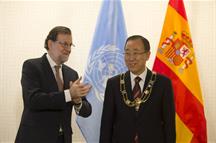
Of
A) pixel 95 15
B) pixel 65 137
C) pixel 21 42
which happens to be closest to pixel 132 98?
pixel 65 137

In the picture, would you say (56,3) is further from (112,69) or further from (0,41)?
(112,69)

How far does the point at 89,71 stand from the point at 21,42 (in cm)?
89

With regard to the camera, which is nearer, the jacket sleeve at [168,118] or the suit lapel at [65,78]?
the jacket sleeve at [168,118]

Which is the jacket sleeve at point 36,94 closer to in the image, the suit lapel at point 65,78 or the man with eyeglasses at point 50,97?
the man with eyeglasses at point 50,97

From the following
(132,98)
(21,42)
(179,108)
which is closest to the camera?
(132,98)

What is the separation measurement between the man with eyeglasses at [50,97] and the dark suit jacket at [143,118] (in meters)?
0.19

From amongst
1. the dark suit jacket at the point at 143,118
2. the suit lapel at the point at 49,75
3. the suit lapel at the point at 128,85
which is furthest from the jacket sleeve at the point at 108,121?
the suit lapel at the point at 49,75

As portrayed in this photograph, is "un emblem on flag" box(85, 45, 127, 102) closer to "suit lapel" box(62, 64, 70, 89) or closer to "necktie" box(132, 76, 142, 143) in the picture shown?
"suit lapel" box(62, 64, 70, 89)

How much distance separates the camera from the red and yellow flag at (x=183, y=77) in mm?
2760

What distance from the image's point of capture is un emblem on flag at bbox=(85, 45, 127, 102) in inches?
111

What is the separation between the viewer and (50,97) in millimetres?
1818

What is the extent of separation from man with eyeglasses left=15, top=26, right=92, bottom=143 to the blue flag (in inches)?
31.2

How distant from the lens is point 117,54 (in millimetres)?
2830

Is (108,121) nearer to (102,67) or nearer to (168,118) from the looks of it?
(168,118)
